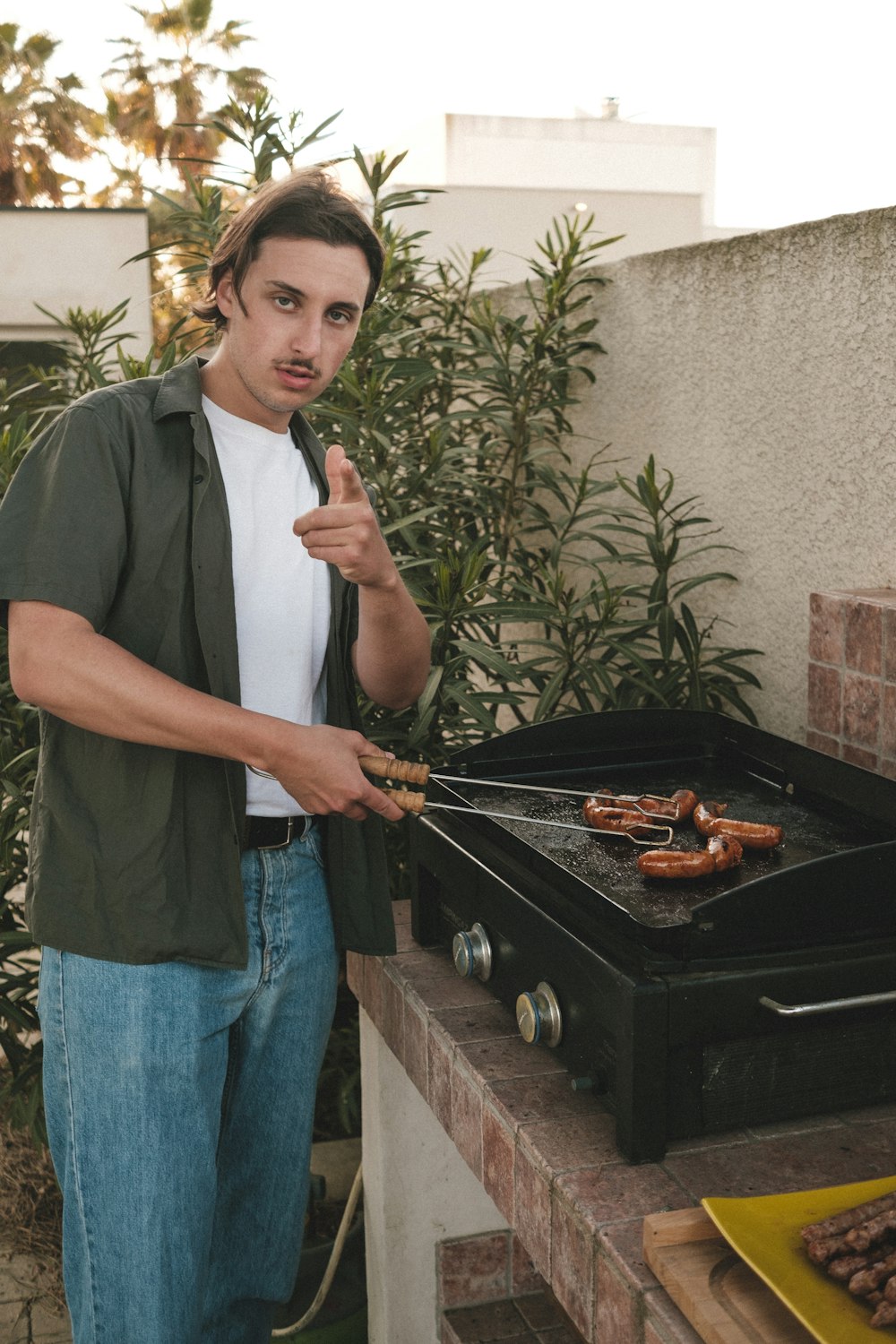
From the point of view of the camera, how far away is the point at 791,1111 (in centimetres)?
142

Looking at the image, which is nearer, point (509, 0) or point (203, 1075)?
point (203, 1075)

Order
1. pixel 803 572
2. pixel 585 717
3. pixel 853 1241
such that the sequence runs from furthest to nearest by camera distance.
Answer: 1. pixel 803 572
2. pixel 585 717
3. pixel 853 1241

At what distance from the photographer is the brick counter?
1251 mm

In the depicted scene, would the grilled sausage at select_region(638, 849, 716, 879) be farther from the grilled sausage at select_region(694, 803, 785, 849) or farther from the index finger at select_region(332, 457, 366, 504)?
the index finger at select_region(332, 457, 366, 504)

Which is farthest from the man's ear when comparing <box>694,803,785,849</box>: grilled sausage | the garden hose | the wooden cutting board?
the garden hose

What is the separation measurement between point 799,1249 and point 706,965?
29cm

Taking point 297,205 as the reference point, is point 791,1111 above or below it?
below

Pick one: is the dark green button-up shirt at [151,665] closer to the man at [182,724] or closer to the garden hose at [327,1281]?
the man at [182,724]

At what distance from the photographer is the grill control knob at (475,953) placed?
1733mm

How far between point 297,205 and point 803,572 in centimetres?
125

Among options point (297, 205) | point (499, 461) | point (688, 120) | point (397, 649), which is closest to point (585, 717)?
point (397, 649)

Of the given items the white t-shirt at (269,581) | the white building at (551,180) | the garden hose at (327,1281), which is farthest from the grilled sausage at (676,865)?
the white building at (551,180)

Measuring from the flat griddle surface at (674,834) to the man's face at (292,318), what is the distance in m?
0.64

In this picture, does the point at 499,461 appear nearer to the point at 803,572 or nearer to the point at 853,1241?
the point at 803,572
